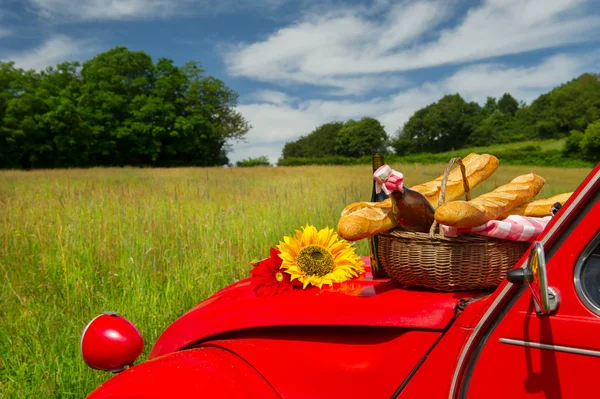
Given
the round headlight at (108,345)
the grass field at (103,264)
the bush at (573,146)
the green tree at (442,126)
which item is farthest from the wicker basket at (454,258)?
the green tree at (442,126)

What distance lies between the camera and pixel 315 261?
160 cm

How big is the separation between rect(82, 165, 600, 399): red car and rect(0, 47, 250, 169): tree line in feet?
169

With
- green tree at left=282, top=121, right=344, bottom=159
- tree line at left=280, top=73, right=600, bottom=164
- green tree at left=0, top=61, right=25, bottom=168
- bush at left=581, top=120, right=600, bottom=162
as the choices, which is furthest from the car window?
green tree at left=282, top=121, right=344, bottom=159

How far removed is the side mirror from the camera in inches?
34.9

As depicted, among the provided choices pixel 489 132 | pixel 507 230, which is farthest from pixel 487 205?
pixel 489 132

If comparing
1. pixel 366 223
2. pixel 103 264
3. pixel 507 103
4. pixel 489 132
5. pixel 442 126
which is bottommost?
pixel 103 264

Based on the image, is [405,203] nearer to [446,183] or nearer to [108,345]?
[446,183]

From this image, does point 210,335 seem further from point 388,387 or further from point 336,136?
point 336,136

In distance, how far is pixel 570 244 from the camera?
3.23 feet

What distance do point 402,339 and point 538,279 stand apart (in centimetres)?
44

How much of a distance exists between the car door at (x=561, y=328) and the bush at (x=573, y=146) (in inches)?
2005

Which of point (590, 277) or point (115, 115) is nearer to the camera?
point (590, 277)

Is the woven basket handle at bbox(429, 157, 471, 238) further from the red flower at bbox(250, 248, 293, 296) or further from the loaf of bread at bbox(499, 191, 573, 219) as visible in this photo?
the red flower at bbox(250, 248, 293, 296)

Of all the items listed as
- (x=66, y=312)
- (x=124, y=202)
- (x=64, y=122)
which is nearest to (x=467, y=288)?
(x=66, y=312)
